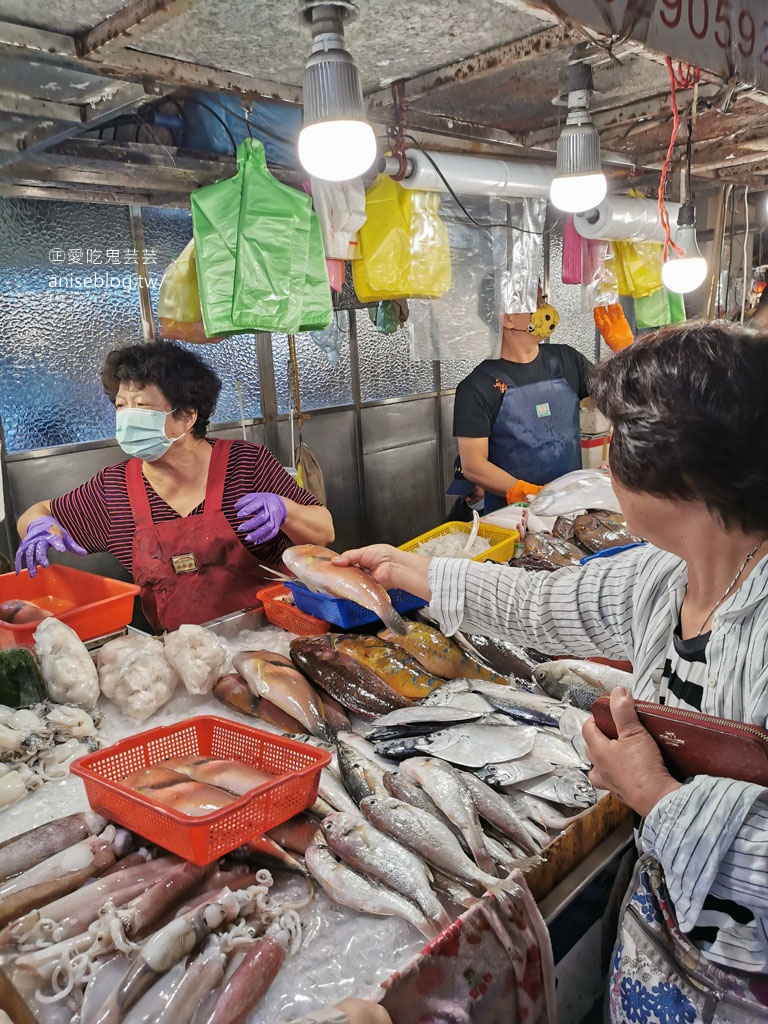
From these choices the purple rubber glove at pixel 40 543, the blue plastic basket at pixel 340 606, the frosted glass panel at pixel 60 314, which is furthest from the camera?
the frosted glass panel at pixel 60 314

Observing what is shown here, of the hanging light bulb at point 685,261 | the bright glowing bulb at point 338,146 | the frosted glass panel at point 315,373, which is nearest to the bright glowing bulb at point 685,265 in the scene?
the hanging light bulb at point 685,261

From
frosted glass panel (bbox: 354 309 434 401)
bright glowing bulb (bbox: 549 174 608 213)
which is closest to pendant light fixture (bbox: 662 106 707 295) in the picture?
bright glowing bulb (bbox: 549 174 608 213)

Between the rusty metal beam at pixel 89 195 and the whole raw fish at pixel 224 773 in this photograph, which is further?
the rusty metal beam at pixel 89 195

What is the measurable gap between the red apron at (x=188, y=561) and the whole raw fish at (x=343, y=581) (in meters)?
1.00

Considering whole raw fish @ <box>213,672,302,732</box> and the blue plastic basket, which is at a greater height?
the blue plastic basket

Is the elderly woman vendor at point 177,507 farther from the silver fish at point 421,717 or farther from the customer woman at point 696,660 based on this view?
the customer woman at point 696,660

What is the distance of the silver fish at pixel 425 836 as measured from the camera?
1.54m

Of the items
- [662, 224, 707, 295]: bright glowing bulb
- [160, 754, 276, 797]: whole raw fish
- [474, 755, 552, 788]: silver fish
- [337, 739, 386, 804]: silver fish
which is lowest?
[474, 755, 552, 788]: silver fish

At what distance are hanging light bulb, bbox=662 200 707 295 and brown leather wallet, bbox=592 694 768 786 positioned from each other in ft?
12.7

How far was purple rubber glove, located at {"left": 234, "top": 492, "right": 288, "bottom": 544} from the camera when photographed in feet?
10.7

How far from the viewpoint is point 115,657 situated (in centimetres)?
228

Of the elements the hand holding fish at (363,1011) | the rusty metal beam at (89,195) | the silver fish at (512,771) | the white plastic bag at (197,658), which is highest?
A: the rusty metal beam at (89,195)

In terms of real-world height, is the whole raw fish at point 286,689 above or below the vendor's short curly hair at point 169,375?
below

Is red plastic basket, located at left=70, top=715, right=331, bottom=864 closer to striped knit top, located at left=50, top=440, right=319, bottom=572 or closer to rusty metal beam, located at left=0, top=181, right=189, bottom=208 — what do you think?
striped knit top, located at left=50, top=440, right=319, bottom=572
